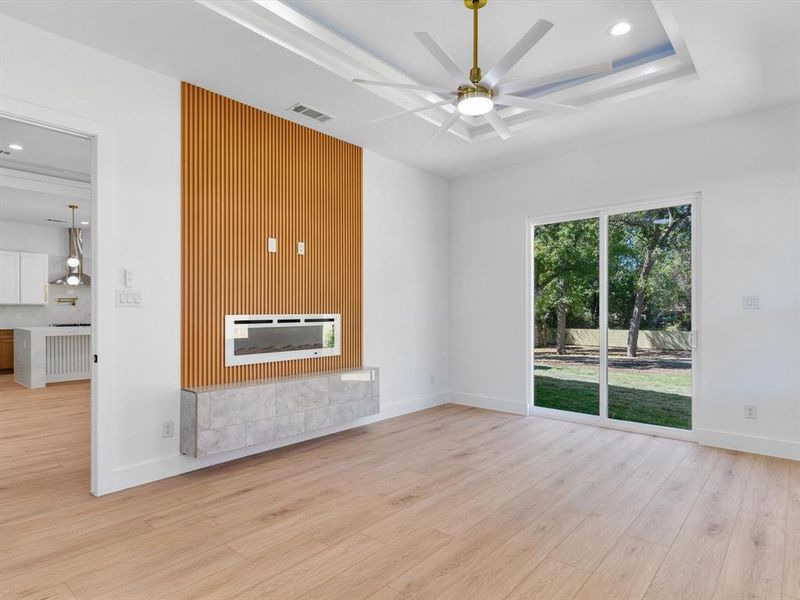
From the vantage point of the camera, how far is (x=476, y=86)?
2645 millimetres

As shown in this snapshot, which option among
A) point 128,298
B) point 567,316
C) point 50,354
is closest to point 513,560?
point 128,298

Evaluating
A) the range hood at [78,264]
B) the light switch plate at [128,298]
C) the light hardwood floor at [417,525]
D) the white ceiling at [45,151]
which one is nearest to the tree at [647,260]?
the light hardwood floor at [417,525]

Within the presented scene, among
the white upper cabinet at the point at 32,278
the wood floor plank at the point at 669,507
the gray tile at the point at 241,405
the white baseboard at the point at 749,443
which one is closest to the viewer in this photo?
the wood floor plank at the point at 669,507

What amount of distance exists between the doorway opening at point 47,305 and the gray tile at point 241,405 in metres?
0.79

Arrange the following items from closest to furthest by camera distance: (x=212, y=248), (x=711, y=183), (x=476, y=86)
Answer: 1. (x=476, y=86)
2. (x=212, y=248)
3. (x=711, y=183)

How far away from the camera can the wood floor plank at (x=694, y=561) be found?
2.03 metres

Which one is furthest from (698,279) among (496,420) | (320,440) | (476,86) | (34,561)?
(34,561)

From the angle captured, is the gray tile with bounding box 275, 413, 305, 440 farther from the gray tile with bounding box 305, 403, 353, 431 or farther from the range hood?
the range hood

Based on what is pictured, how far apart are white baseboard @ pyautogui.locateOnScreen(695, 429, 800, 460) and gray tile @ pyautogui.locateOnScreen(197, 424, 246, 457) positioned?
404 centimetres

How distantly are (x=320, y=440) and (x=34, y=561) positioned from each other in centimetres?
231

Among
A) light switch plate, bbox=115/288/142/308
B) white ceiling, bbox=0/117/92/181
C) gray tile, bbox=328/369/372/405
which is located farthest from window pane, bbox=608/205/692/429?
white ceiling, bbox=0/117/92/181

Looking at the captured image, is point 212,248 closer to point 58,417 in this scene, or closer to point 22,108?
point 22,108

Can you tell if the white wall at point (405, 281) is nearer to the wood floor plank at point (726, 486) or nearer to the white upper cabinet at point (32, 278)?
the wood floor plank at point (726, 486)

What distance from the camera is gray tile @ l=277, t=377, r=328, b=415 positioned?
383 cm
